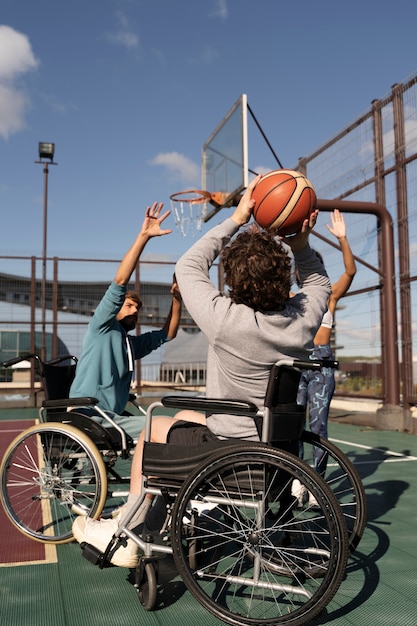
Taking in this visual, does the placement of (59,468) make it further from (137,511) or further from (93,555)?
(137,511)

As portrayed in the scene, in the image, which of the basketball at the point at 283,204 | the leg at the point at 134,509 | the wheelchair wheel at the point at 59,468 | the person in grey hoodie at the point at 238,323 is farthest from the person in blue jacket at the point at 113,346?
the leg at the point at 134,509

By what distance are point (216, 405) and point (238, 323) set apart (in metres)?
0.32

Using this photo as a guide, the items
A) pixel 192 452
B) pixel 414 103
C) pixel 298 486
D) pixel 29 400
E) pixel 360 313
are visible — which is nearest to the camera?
pixel 192 452

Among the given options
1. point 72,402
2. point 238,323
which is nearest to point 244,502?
point 238,323

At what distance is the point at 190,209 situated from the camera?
10.2m

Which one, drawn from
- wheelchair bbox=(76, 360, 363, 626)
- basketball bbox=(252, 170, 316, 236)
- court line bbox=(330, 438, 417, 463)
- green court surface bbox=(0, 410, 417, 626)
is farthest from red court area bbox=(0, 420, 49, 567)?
court line bbox=(330, 438, 417, 463)

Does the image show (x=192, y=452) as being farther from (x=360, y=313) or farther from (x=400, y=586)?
(x=360, y=313)

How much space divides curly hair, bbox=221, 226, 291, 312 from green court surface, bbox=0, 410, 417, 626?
1.08 metres

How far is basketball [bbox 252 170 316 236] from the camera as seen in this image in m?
2.82

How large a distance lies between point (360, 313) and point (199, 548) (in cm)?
721

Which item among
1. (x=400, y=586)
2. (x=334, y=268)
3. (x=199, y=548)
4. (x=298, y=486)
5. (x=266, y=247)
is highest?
(x=334, y=268)

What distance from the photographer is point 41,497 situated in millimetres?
3164

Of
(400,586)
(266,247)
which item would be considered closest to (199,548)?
(400,586)

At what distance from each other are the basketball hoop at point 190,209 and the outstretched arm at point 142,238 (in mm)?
6679
